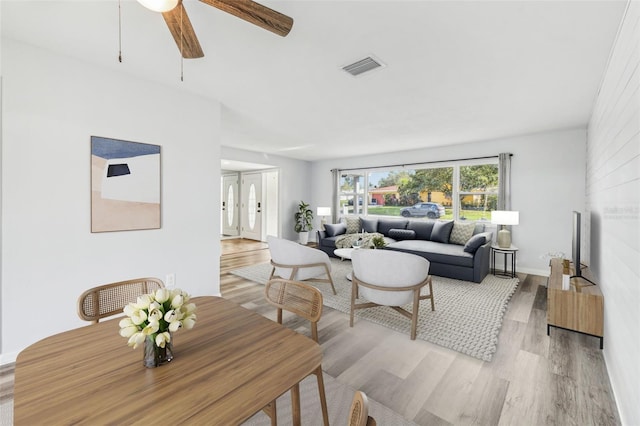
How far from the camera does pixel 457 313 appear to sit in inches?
121

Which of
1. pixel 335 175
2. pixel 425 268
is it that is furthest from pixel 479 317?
pixel 335 175

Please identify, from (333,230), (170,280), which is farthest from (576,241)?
(170,280)

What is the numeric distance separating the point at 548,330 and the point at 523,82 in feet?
7.78

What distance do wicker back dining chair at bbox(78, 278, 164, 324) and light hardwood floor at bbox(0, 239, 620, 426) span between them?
41.8 inches

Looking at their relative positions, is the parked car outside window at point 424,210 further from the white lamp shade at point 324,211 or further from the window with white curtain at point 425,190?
the white lamp shade at point 324,211

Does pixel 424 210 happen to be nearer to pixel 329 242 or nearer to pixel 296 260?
pixel 329 242

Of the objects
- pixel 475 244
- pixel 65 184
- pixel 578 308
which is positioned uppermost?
pixel 65 184

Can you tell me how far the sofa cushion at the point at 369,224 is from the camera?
20.9 feet

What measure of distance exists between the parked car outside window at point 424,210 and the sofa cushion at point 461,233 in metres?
0.75

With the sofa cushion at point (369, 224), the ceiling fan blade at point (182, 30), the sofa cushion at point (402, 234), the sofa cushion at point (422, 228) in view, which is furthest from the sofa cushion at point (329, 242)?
the ceiling fan blade at point (182, 30)

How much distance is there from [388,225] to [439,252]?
1813mm

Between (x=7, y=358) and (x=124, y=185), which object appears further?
(x=124, y=185)

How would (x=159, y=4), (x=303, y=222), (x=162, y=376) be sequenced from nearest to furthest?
(x=162, y=376) < (x=159, y=4) < (x=303, y=222)

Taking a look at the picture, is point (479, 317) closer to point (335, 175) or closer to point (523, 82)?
point (523, 82)
